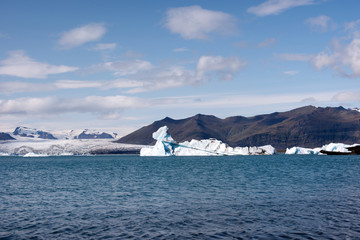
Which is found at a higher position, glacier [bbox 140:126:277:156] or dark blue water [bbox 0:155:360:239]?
glacier [bbox 140:126:277:156]

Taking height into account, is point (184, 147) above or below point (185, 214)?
above

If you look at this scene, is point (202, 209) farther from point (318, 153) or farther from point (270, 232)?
point (318, 153)

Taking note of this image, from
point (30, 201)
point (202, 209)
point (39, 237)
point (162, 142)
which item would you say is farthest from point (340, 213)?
point (162, 142)

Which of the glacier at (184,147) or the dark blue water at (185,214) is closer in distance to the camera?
the dark blue water at (185,214)

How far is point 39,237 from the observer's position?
53.8 ft

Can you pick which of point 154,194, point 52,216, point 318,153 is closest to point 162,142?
point 318,153

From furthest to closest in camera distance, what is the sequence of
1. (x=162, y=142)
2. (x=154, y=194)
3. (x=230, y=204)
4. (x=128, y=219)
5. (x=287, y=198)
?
(x=162, y=142), (x=154, y=194), (x=287, y=198), (x=230, y=204), (x=128, y=219)

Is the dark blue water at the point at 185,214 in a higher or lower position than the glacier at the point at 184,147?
lower

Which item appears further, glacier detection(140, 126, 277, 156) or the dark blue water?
glacier detection(140, 126, 277, 156)

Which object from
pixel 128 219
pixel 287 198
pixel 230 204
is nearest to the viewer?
pixel 128 219

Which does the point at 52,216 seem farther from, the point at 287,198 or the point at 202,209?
the point at 287,198

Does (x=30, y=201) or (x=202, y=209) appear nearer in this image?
→ (x=202, y=209)

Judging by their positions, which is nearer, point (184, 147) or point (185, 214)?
point (185, 214)

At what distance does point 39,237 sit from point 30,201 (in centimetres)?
1253
